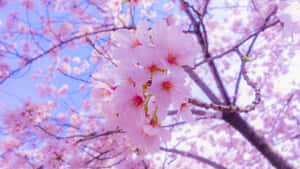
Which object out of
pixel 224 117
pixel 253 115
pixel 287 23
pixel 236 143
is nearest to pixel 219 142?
pixel 236 143

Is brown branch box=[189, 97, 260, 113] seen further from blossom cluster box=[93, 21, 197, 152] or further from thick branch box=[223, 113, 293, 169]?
thick branch box=[223, 113, 293, 169]

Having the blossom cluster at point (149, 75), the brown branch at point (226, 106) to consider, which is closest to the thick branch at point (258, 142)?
the brown branch at point (226, 106)

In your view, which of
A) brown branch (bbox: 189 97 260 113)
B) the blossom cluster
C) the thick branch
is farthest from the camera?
the thick branch

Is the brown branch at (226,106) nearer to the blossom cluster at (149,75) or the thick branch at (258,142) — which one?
the blossom cluster at (149,75)

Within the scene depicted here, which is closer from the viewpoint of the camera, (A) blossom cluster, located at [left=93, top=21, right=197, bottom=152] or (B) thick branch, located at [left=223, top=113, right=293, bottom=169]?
(A) blossom cluster, located at [left=93, top=21, right=197, bottom=152]

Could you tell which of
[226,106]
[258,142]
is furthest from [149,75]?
[258,142]

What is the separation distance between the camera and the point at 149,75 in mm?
942

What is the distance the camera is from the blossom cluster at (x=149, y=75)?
933 millimetres

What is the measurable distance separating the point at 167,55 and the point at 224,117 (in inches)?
127

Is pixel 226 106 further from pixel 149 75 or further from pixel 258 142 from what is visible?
pixel 258 142

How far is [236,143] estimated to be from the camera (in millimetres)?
7230

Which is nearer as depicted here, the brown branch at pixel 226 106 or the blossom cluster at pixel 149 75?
the blossom cluster at pixel 149 75

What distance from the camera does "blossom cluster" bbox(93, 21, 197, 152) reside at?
933 mm

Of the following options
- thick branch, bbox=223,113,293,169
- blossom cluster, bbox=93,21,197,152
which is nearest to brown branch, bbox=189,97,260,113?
blossom cluster, bbox=93,21,197,152
